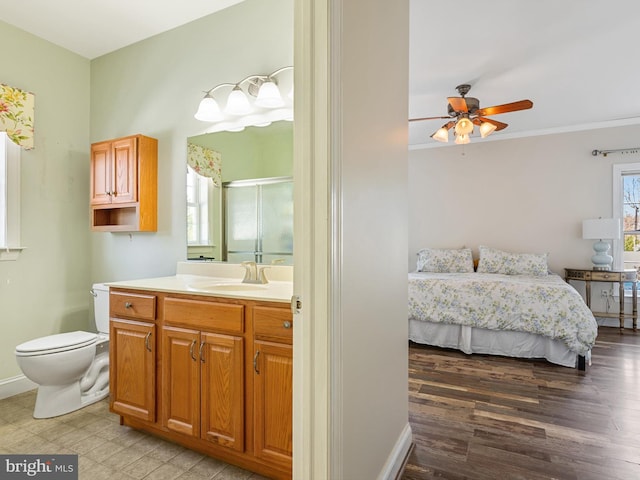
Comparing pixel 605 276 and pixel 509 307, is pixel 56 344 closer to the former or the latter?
pixel 509 307

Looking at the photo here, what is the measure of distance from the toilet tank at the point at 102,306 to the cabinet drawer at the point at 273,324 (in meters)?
1.70

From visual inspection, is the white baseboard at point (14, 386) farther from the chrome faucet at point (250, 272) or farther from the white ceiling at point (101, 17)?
the white ceiling at point (101, 17)

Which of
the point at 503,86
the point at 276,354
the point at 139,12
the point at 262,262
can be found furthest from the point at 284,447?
the point at 503,86

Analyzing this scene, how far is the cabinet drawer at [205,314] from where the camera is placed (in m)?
1.67

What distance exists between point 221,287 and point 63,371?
1147 millimetres

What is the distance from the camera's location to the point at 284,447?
5.04ft

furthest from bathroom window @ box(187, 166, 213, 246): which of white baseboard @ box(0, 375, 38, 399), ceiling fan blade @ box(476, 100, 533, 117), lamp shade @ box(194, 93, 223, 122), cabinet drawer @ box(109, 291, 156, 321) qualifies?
ceiling fan blade @ box(476, 100, 533, 117)

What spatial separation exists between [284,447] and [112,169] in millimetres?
2373

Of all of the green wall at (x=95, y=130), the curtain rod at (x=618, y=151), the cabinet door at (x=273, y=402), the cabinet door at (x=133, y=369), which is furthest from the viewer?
the curtain rod at (x=618, y=151)

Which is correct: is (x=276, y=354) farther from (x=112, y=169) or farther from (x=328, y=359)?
(x=112, y=169)

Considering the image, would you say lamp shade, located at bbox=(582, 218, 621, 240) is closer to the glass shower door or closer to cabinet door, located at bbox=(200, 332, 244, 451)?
the glass shower door

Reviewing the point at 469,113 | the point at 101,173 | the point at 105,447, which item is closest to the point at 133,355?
the point at 105,447

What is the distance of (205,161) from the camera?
2.59 metres

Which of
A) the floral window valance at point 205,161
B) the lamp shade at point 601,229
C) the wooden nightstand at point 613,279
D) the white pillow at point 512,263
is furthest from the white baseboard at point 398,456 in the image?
the lamp shade at point 601,229
